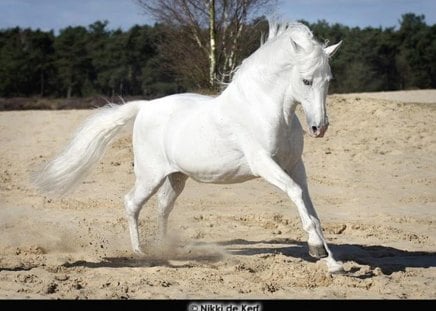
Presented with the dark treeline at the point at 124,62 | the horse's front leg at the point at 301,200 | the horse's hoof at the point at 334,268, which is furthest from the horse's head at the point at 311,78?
the dark treeline at the point at 124,62

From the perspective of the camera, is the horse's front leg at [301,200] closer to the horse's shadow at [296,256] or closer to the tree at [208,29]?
the horse's shadow at [296,256]

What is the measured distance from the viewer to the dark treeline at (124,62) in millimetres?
38500

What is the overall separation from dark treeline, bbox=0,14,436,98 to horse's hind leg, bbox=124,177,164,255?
2936cm

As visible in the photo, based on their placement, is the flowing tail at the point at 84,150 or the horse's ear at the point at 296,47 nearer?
the horse's ear at the point at 296,47

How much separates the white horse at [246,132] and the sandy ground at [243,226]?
0.52 meters

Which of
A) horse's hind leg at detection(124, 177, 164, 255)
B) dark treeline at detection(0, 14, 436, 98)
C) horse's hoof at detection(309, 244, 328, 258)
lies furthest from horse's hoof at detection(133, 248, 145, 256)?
dark treeline at detection(0, 14, 436, 98)

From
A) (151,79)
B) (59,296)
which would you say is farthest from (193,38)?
(151,79)

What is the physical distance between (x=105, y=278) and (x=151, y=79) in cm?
3377

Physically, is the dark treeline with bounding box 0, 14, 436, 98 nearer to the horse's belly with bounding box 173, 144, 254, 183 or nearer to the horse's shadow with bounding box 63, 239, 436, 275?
the horse's shadow with bounding box 63, 239, 436, 275

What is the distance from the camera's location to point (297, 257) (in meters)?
7.00

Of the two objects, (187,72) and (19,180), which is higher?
(187,72)

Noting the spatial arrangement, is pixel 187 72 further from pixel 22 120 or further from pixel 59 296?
pixel 59 296

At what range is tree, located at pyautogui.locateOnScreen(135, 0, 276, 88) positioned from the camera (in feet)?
59.6

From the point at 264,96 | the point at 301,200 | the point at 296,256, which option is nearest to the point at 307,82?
the point at 264,96
